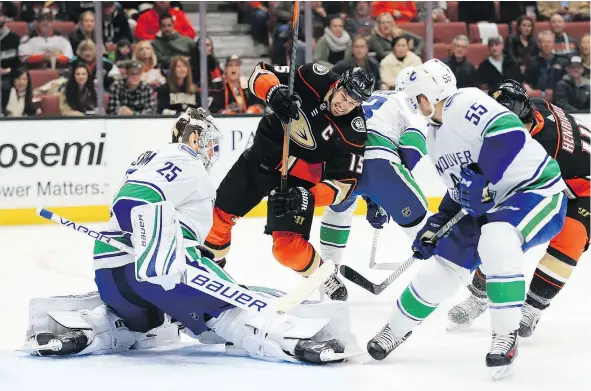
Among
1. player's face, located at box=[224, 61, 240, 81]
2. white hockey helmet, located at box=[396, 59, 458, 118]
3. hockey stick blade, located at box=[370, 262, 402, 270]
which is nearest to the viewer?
white hockey helmet, located at box=[396, 59, 458, 118]

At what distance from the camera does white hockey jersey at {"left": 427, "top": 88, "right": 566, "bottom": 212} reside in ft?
10.6

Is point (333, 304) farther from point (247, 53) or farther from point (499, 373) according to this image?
point (247, 53)

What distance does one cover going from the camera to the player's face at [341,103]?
422 cm

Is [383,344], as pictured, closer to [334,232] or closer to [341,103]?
[341,103]

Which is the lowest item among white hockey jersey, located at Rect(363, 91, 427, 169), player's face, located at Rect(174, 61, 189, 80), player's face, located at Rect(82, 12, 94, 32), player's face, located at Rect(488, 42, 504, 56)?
player's face, located at Rect(174, 61, 189, 80)

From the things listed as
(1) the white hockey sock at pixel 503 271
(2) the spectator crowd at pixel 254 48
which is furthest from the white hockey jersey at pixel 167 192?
(2) the spectator crowd at pixel 254 48

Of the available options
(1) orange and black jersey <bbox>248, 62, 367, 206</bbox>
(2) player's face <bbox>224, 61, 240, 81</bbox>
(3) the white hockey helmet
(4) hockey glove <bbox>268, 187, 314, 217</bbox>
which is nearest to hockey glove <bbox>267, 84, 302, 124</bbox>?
(1) orange and black jersey <bbox>248, 62, 367, 206</bbox>

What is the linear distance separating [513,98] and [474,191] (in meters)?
0.52

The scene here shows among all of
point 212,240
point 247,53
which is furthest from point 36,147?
point 212,240

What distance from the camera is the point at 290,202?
4137 millimetres

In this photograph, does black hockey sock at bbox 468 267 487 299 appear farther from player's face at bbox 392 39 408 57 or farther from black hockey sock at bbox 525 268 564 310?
player's face at bbox 392 39 408 57

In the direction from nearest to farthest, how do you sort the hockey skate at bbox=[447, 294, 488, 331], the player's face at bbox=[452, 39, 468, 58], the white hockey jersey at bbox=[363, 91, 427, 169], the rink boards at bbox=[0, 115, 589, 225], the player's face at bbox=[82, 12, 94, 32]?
the hockey skate at bbox=[447, 294, 488, 331]
the white hockey jersey at bbox=[363, 91, 427, 169]
the rink boards at bbox=[0, 115, 589, 225]
the player's face at bbox=[82, 12, 94, 32]
the player's face at bbox=[452, 39, 468, 58]

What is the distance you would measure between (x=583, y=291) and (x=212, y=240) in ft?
5.44

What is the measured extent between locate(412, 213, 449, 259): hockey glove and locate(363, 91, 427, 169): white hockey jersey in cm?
97
